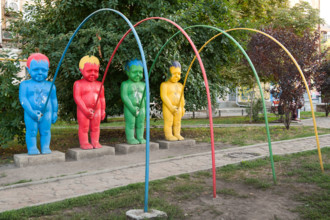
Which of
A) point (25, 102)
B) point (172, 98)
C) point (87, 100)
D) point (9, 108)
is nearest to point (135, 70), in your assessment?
point (172, 98)

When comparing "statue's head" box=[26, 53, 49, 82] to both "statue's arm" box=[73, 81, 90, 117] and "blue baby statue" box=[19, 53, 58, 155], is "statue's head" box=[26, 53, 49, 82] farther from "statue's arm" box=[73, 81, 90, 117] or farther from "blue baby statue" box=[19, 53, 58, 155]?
"statue's arm" box=[73, 81, 90, 117]

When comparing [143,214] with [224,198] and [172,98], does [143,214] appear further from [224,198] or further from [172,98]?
[172,98]

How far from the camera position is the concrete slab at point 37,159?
21.8 feet

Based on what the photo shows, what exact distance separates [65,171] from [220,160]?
313 cm

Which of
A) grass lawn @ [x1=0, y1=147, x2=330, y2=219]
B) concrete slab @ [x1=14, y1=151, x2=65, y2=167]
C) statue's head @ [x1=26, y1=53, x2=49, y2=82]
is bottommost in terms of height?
grass lawn @ [x1=0, y1=147, x2=330, y2=219]

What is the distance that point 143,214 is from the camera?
373cm

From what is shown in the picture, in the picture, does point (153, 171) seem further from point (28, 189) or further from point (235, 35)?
point (235, 35)

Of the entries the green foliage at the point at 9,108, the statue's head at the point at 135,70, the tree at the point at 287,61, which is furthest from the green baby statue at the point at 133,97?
the tree at the point at 287,61

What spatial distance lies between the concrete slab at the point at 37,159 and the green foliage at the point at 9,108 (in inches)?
35.8

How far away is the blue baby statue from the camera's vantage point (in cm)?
688

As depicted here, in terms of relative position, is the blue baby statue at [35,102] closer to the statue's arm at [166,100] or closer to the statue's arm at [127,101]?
the statue's arm at [127,101]

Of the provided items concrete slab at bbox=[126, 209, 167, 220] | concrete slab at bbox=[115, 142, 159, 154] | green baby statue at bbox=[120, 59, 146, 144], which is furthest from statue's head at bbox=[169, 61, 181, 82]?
concrete slab at bbox=[126, 209, 167, 220]

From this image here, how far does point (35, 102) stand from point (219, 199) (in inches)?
175

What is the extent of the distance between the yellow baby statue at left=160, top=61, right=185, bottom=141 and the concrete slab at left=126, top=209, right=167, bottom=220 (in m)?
4.96
